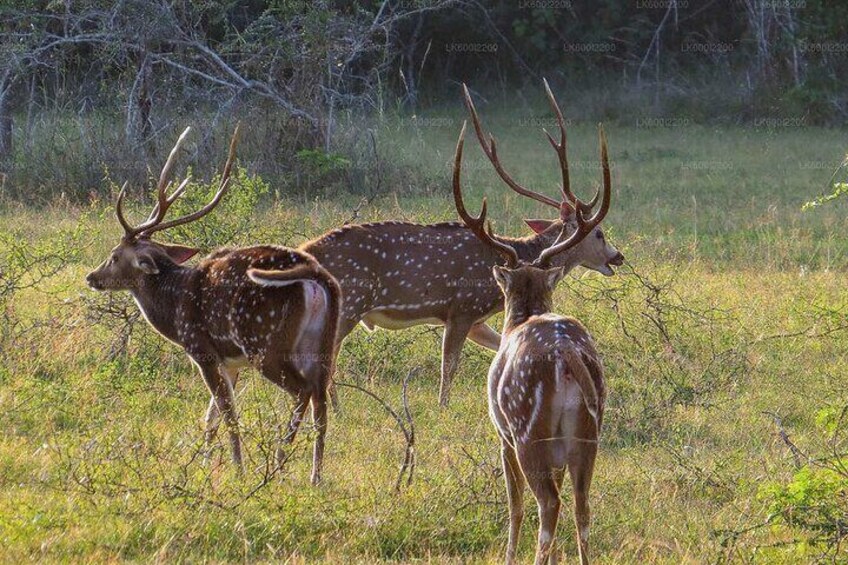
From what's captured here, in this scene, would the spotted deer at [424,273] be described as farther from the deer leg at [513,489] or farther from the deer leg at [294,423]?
the deer leg at [513,489]

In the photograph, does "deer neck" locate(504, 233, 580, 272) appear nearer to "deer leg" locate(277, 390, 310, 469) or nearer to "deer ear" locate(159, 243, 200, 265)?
"deer ear" locate(159, 243, 200, 265)

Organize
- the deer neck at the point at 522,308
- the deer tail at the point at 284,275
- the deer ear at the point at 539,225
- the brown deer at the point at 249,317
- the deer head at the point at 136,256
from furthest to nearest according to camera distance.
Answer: the deer ear at the point at 539,225 < the deer head at the point at 136,256 < the brown deer at the point at 249,317 < the deer tail at the point at 284,275 < the deer neck at the point at 522,308

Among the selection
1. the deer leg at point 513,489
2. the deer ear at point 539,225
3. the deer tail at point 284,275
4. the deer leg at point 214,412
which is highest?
the deer tail at point 284,275

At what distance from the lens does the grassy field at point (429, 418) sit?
5832 mm

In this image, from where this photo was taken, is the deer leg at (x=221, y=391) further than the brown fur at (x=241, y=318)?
Yes

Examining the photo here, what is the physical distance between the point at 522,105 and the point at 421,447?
1544 centimetres

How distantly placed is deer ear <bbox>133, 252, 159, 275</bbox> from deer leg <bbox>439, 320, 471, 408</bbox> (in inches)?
78.4

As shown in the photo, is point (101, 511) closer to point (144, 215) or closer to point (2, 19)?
point (144, 215)

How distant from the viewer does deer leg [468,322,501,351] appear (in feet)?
30.3

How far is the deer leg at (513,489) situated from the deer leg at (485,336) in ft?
11.2

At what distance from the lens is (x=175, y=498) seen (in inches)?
232

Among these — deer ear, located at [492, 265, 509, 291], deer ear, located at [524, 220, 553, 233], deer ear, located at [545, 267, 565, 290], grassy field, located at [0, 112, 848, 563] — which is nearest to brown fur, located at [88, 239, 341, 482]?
grassy field, located at [0, 112, 848, 563]

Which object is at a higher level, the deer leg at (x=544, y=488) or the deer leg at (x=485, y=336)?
the deer leg at (x=544, y=488)

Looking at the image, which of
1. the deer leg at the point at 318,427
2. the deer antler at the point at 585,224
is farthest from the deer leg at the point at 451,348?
the deer antler at the point at 585,224
